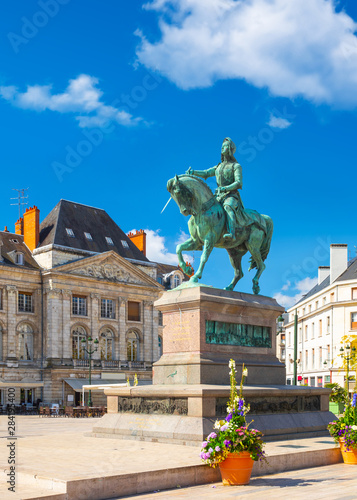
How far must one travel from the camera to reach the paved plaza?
818cm

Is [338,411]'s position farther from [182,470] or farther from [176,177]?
[182,470]

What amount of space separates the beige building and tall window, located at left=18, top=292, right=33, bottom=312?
22.1 metres

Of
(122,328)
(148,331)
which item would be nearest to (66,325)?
(122,328)

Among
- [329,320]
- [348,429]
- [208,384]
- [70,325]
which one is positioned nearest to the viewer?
[348,429]

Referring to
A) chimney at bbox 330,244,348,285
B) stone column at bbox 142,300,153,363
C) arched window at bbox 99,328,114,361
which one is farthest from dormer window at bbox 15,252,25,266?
chimney at bbox 330,244,348,285

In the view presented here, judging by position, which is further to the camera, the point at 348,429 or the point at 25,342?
the point at 25,342

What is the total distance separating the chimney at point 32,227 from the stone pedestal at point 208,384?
144ft

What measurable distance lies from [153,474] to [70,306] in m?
47.8

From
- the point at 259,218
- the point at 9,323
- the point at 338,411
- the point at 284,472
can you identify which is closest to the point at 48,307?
the point at 9,323

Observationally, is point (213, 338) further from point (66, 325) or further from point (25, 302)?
point (66, 325)

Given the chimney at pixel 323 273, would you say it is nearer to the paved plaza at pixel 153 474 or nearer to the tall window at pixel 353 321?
the tall window at pixel 353 321

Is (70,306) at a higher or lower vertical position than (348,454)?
higher

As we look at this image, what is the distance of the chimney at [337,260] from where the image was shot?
57250 millimetres

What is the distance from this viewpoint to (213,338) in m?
14.1
